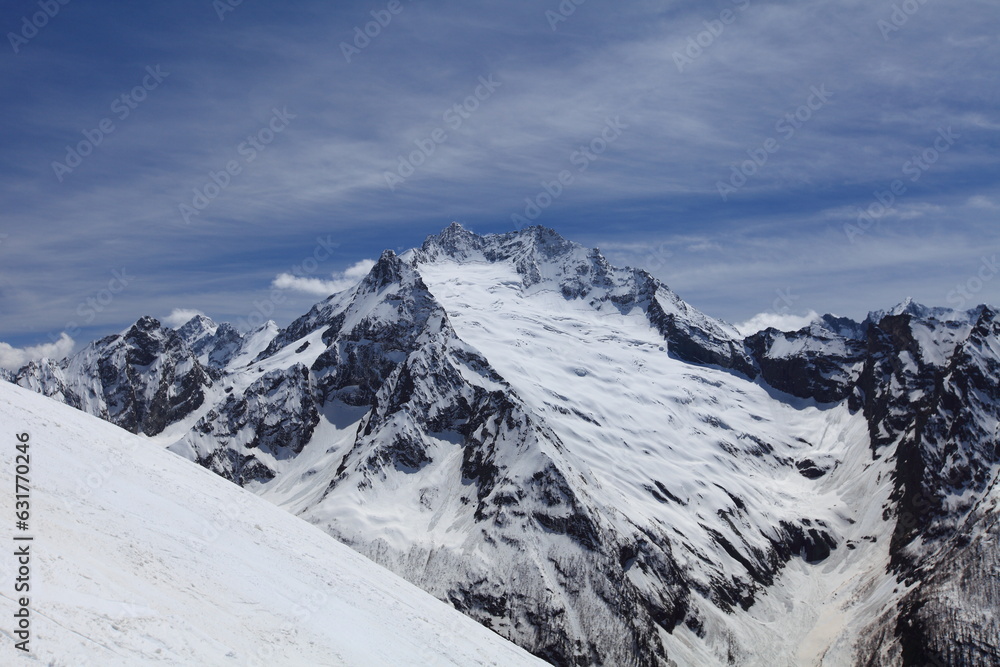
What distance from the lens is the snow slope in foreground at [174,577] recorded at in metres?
33.1

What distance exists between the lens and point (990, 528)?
599ft

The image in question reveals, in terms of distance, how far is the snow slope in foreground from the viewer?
33.1 meters

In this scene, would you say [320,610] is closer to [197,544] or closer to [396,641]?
[396,641]

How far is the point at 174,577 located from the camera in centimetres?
4159

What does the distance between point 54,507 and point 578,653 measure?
146973 mm

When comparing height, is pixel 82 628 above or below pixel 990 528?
below


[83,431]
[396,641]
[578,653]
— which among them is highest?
[83,431]

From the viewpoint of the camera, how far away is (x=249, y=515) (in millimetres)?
58094

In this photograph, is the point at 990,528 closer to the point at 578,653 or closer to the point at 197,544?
the point at 578,653

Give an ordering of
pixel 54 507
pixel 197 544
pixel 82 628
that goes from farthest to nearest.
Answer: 1. pixel 197 544
2. pixel 54 507
3. pixel 82 628

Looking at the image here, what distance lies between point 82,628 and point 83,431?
26267mm

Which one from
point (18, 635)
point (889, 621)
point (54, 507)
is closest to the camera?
point (18, 635)

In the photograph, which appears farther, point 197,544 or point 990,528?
point 990,528

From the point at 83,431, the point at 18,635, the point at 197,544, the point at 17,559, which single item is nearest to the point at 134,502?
the point at 197,544
